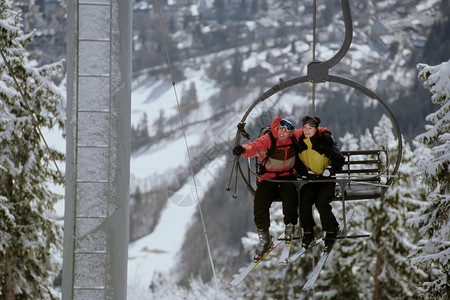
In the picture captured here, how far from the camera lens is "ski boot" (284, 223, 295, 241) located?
6.04 m

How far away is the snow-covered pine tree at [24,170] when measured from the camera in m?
12.5

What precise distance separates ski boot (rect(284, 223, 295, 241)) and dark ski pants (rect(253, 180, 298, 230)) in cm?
5

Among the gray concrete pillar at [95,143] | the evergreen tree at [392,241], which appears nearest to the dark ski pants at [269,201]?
the gray concrete pillar at [95,143]

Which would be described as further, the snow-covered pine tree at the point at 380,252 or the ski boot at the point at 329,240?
the snow-covered pine tree at the point at 380,252

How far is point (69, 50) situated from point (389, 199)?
20.5 meters

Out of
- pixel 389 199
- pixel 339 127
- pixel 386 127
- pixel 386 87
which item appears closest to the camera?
pixel 389 199

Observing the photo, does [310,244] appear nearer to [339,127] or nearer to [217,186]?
[217,186]

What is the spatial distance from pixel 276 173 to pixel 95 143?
2758 mm

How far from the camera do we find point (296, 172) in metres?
6.12

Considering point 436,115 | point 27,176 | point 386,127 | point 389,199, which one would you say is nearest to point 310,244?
point 436,115

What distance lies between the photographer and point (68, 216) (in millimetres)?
3520

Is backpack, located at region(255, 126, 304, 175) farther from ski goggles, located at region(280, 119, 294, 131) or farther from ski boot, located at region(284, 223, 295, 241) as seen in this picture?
ski boot, located at region(284, 223, 295, 241)

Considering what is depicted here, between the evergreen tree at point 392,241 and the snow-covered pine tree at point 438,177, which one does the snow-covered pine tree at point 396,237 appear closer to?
the evergreen tree at point 392,241

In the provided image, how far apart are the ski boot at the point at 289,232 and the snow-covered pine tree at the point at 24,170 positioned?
7471mm
